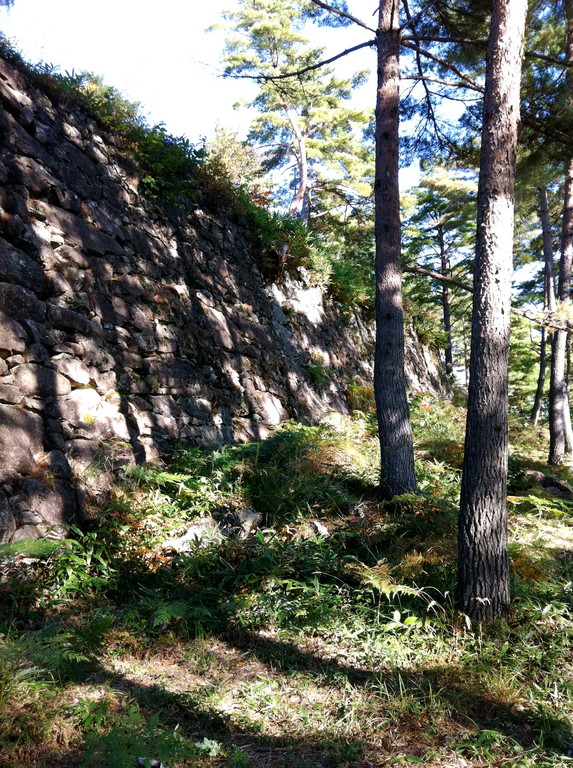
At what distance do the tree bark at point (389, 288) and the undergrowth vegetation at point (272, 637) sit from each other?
0.62 meters

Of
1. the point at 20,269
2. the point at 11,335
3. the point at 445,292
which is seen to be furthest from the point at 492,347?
the point at 445,292

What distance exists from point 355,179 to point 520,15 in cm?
1597

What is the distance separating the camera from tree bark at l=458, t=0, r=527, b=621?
429 centimetres

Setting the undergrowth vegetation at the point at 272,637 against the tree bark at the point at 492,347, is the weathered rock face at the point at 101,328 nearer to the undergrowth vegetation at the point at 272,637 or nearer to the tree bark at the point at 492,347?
the undergrowth vegetation at the point at 272,637

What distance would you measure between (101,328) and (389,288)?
3.68 metres

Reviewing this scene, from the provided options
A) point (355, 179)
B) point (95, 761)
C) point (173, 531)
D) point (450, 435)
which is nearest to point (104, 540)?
point (173, 531)

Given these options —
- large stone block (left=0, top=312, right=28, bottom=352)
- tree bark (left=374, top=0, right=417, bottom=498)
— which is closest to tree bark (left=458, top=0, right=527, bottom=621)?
tree bark (left=374, top=0, right=417, bottom=498)

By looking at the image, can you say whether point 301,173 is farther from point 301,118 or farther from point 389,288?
point 389,288

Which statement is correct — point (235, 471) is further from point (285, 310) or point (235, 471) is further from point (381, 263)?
point (285, 310)

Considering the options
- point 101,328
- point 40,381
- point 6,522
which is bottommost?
point 6,522

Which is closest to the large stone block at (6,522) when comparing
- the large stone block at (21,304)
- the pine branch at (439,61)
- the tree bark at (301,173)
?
the large stone block at (21,304)

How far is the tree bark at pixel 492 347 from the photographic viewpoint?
4.29 m

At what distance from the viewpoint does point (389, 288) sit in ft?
21.1

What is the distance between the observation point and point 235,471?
6.07m
